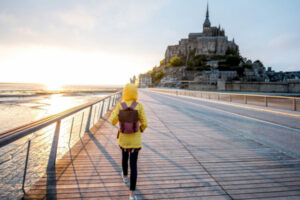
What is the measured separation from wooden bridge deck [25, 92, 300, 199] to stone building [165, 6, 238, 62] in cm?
10059

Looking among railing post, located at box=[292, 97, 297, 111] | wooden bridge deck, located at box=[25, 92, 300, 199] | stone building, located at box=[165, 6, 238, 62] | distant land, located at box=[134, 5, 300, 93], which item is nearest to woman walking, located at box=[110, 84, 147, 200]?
wooden bridge deck, located at box=[25, 92, 300, 199]

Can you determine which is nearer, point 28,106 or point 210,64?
point 28,106

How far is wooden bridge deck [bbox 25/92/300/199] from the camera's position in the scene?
252 centimetres

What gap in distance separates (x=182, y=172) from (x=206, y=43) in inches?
4092

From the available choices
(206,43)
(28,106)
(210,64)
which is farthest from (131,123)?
(206,43)

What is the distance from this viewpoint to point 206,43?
319ft

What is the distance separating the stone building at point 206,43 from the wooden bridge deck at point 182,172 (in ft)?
330

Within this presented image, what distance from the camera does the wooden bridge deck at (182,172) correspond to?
8.27ft

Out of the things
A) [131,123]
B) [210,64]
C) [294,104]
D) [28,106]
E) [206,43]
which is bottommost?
[28,106]

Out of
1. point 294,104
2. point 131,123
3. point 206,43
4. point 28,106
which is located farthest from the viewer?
point 206,43

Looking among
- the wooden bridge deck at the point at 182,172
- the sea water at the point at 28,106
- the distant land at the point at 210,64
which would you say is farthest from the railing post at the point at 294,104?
the distant land at the point at 210,64

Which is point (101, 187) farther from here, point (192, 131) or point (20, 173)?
point (192, 131)

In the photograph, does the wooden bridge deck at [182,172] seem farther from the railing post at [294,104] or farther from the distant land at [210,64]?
the distant land at [210,64]

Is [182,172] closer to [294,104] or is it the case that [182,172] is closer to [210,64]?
[294,104]
